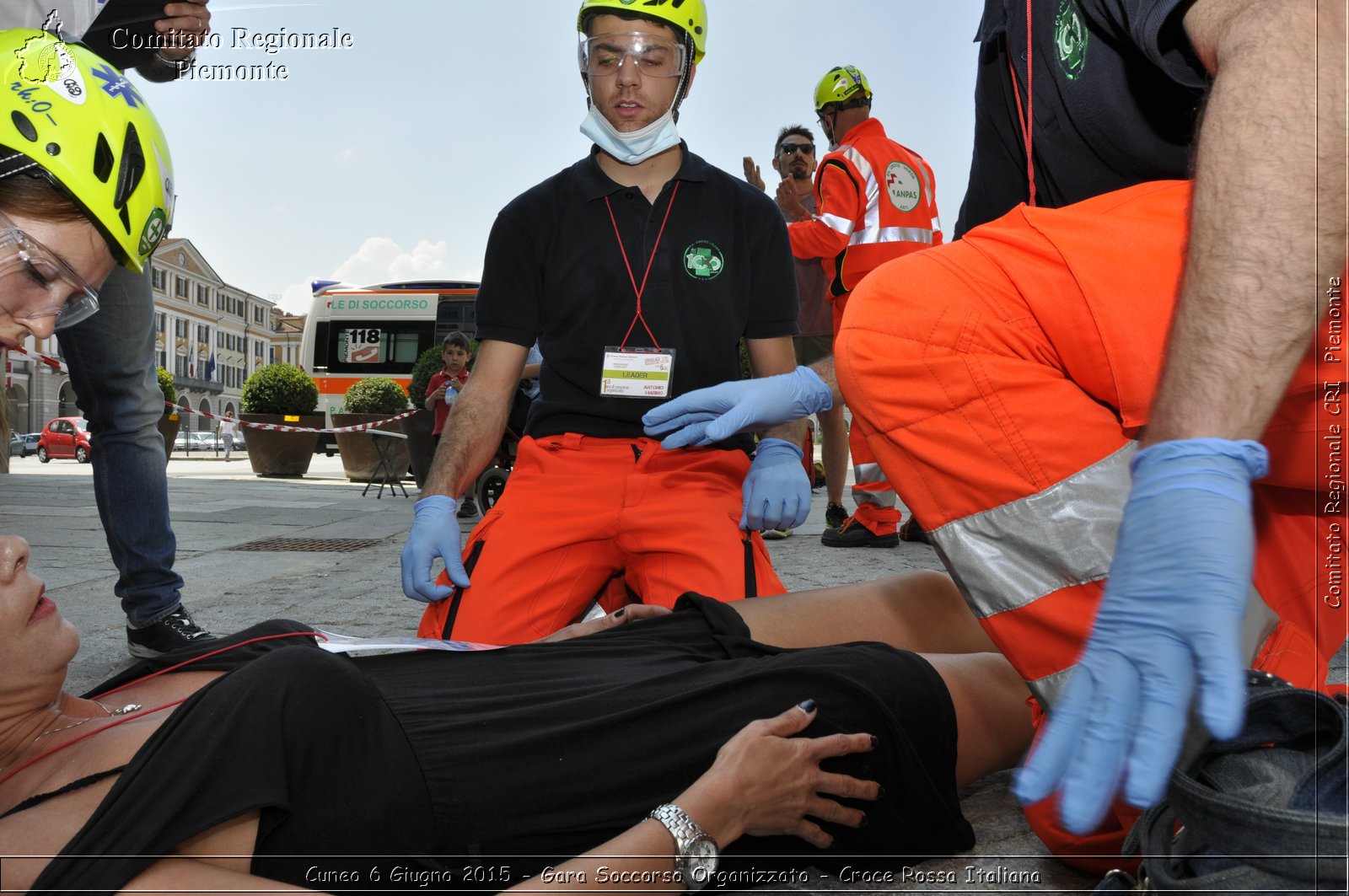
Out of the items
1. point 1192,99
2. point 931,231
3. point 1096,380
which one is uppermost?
point 931,231

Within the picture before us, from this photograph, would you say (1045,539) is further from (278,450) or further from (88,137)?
(278,450)

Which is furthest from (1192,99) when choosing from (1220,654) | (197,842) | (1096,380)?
(197,842)

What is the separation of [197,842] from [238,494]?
8.48m

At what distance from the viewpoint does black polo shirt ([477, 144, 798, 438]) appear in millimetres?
2670

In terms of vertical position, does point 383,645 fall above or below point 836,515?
above

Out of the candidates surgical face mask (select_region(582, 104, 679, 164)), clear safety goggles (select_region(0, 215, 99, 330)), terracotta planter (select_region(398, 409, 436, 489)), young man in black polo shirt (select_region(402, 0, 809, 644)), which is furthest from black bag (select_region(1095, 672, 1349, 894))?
terracotta planter (select_region(398, 409, 436, 489))

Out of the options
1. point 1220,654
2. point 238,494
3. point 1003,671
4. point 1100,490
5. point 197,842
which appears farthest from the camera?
point 238,494

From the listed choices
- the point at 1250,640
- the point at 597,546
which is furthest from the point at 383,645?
the point at 1250,640

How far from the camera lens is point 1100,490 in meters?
1.31

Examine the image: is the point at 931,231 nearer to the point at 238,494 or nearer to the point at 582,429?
the point at 582,429

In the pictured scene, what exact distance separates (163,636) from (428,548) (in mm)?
818

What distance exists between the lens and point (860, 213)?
5.36m

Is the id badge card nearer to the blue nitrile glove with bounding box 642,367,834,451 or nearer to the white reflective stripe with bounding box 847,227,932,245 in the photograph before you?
the blue nitrile glove with bounding box 642,367,834,451

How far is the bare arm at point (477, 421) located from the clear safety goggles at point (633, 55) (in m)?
0.82
